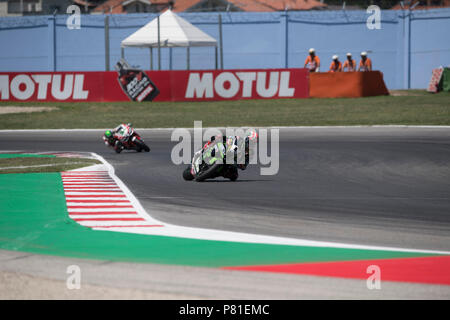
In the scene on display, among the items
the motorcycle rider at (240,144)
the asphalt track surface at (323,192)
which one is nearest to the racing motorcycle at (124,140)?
the asphalt track surface at (323,192)

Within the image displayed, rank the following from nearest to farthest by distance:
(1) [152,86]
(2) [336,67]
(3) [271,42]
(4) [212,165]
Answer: (4) [212,165]
(1) [152,86]
(2) [336,67]
(3) [271,42]

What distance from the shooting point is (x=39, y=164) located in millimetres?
15031

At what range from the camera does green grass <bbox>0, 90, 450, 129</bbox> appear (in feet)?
82.5

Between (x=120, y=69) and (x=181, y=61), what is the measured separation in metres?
12.0

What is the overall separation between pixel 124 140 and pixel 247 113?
10765mm

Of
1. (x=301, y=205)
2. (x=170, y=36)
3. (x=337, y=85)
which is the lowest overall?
(x=301, y=205)

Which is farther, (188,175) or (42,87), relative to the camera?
(42,87)

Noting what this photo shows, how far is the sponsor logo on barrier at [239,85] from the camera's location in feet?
97.6

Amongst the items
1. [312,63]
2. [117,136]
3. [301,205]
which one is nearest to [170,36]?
[312,63]

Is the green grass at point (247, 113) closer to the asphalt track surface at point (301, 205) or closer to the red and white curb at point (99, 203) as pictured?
the asphalt track surface at point (301, 205)

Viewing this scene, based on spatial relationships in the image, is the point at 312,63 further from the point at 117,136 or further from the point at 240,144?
the point at 240,144

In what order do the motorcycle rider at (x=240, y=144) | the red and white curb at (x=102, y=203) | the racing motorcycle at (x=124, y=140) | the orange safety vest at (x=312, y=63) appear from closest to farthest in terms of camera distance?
the red and white curb at (x=102, y=203) < the motorcycle rider at (x=240, y=144) < the racing motorcycle at (x=124, y=140) < the orange safety vest at (x=312, y=63)

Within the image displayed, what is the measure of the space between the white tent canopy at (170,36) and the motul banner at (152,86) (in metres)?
5.52

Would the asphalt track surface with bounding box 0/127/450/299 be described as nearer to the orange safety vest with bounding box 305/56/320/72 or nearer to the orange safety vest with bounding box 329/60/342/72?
the orange safety vest with bounding box 305/56/320/72
